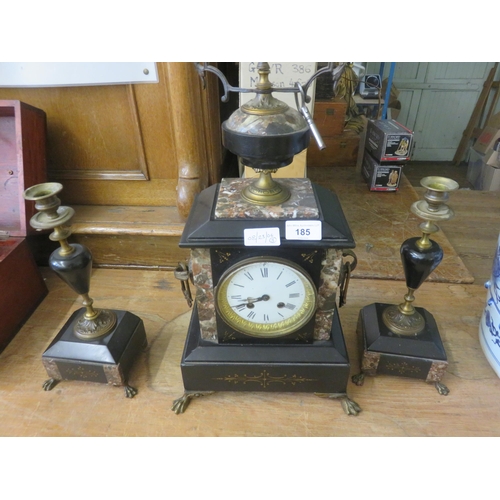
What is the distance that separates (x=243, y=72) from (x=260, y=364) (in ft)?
3.05

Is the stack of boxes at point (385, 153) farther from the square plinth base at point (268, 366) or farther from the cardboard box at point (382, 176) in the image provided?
the square plinth base at point (268, 366)

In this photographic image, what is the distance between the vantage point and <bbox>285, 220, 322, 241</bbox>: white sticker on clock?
0.73 m

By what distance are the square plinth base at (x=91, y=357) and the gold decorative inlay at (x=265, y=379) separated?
10.0 inches

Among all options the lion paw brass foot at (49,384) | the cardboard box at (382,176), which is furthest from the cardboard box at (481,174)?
the lion paw brass foot at (49,384)

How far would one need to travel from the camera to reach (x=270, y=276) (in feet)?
2.62

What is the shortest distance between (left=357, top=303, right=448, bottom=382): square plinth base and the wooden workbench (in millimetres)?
47

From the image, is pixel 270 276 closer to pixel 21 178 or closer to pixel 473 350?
pixel 473 350

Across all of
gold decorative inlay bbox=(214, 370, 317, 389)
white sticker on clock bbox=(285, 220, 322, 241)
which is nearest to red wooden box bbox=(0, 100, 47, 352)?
gold decorative inlay bbox=(214, 370, 317, 389)

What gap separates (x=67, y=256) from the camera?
854 mm

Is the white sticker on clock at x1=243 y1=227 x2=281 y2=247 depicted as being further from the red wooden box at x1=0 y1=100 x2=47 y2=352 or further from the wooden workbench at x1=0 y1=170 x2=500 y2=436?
the red wooden box at x1=0 y1=100 x2=47 y2=352

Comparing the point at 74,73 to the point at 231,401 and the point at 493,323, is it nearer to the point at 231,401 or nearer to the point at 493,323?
the point at 231,401

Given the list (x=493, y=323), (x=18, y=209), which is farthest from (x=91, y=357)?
(x=493, y=323)

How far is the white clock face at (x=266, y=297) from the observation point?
0.78m

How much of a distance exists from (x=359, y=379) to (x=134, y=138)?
1.03 metres
